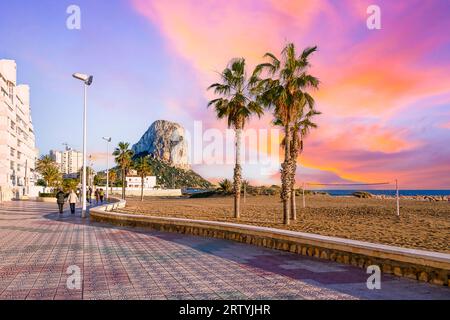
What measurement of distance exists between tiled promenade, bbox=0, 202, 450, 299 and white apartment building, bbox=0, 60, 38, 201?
52.8 meters

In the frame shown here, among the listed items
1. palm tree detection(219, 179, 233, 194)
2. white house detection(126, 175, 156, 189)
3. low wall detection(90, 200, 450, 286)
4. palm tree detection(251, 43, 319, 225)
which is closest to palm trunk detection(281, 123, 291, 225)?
palm tree detection(251, 43, 319, 225)

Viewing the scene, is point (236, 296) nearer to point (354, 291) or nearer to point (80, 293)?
point (354, 291)

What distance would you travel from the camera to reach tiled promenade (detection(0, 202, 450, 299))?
6562mm

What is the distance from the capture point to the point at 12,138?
70000mm

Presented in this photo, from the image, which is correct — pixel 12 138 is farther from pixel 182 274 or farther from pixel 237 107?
pixel 182 274

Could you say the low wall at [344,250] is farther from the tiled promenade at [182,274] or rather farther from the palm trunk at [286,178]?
the palm trunk at [286,178]

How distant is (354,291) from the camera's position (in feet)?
21.9

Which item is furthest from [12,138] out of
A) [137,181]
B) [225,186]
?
[137,181]

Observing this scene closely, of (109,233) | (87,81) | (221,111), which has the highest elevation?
(87,81)

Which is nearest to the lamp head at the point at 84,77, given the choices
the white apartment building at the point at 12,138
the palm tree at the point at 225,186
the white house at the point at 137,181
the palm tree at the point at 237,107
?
the palm tree at the point at 237,107

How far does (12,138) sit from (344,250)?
72414mm

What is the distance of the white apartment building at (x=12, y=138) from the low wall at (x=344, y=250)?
172 ft
